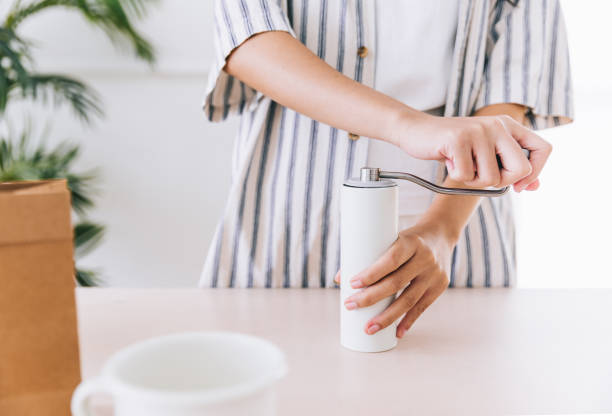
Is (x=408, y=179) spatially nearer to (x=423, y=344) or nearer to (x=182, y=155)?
(x=423, y=344)

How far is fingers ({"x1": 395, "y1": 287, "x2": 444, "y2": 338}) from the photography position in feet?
2.09

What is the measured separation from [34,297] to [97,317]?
0.37 m

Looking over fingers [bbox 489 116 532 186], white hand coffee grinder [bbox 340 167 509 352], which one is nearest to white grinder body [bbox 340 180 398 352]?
white hand coffee grinder [bbox 340 167 509 352]

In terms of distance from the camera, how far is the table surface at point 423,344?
503mm

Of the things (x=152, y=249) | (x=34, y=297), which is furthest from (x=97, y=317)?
(x=152, y=249)

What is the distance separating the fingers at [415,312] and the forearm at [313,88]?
0.18 meters

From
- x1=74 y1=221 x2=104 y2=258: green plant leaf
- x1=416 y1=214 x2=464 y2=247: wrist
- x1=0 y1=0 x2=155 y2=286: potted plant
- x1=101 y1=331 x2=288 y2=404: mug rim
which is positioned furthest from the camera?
x1=74 y1=221 x2=104 y2=258: green plant leaf

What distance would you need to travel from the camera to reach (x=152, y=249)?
7.16 ft

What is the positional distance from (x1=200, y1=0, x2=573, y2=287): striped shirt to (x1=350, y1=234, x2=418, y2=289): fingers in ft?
1.13

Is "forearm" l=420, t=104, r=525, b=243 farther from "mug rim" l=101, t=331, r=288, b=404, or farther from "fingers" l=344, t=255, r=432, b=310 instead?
"mug rim" l=101, t=331, r=288, b=404

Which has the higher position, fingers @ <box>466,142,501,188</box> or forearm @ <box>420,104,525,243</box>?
fingers @ <box>466,142,501,188</box>

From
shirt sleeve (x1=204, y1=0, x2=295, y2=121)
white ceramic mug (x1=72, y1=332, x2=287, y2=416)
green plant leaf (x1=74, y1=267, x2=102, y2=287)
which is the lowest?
green plant leaf (x1=74, y1=267, x2=102, y2=287)

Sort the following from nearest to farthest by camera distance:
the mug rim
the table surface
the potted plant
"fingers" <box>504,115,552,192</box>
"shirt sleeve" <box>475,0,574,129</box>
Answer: the mug rim → the table surface → "fingers" <box>504,115,552,192</box> → "shirt sleeve" <box>475,0,574,129</box> → the potted plant

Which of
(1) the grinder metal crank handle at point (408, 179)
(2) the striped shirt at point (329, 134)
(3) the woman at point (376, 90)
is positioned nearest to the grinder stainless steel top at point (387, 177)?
(1) the grinder metal crank handle at point (408, 179)
